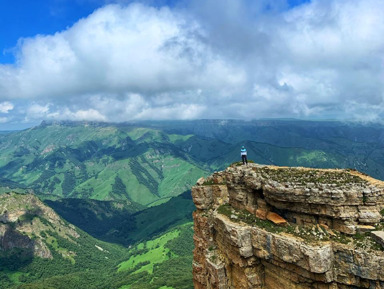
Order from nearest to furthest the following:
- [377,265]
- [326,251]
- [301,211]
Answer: [377,265], [326,251], [301,211]

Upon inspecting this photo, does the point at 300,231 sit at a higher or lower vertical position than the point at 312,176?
A: lower

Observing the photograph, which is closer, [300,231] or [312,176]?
[300,231]

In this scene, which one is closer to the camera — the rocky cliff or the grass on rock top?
the rocky cliff

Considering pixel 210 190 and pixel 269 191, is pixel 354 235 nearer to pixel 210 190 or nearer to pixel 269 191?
pixel 269 191

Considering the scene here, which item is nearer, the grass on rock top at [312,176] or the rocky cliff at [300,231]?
the rocky cliff at [300,231]

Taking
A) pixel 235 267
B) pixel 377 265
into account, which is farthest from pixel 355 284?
pixel 235 267

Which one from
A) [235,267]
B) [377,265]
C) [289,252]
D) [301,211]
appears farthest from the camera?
[235,267]

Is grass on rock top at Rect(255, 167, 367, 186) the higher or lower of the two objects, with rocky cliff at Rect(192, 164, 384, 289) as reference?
higher

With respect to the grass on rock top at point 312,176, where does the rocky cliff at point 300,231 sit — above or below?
below
